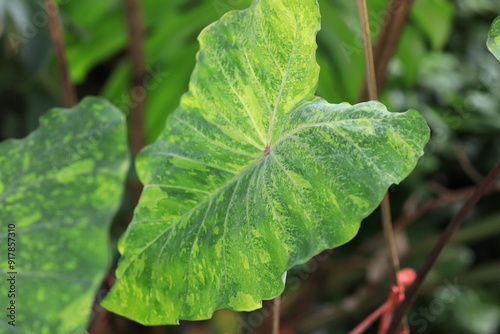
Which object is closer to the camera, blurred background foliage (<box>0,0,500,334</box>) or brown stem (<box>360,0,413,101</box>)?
brown stem (<box>360,0,413,101</box>)

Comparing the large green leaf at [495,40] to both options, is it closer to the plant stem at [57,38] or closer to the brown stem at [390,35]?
the brown stem at [390,35]

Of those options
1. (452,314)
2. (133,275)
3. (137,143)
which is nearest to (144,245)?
(133,275)

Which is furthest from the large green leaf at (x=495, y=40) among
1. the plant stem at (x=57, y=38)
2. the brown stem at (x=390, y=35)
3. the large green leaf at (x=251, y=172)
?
the plant stem at (x=57, y=38)

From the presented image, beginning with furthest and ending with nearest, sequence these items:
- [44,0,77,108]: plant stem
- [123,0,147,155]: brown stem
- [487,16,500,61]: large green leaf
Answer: [123,0,147,155]: brown stem
[44,0,77,108]: plant stem
[487,16,500,61]: large green leaf

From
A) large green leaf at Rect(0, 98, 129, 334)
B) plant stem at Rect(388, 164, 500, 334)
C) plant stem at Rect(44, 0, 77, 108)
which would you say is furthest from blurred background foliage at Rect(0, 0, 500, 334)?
large green leaf at Rect(0, 98, 129, 334)

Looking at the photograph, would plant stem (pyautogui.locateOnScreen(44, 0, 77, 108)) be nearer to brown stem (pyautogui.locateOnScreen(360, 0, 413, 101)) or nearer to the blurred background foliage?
the blurred background foliage

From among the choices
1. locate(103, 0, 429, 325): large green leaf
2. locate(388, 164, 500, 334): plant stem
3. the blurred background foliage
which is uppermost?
locate(103, 0, 429, 325): large green leaf
